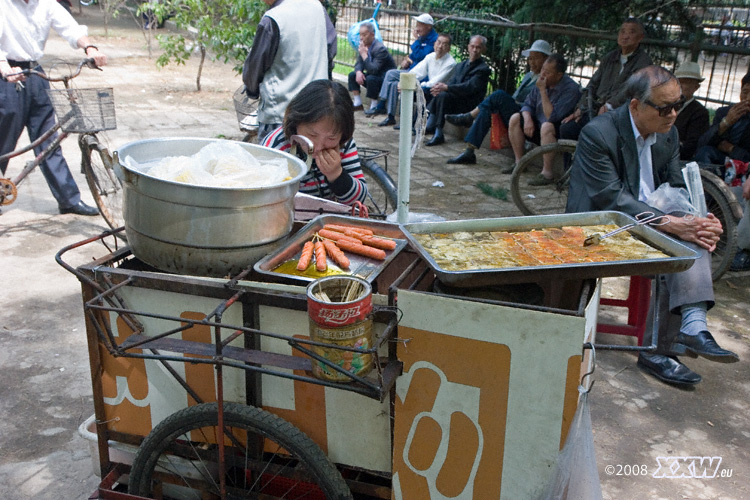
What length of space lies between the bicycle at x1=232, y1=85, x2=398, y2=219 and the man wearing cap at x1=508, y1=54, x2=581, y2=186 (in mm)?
2212

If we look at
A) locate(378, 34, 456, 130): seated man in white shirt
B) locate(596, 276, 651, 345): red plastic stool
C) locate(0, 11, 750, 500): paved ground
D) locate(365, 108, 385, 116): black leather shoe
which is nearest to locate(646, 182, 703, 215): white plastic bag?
locate(596, 276, 651, 345): red plastic stool

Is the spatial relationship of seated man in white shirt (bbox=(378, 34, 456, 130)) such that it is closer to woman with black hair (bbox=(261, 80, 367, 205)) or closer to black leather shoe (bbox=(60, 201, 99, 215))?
black leather shoe (bbox=(60, 201, 99, 215))

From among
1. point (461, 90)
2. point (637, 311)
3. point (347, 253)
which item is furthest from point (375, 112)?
point (347, 253)

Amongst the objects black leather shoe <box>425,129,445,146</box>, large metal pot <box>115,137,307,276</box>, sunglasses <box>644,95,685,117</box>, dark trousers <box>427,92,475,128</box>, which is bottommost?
black leather shoe <box>425,129,445,146</box>

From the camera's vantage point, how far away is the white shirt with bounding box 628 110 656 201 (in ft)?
12.5

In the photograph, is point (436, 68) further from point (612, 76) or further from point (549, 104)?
point (612, 76)

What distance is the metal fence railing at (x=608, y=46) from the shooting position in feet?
22.1

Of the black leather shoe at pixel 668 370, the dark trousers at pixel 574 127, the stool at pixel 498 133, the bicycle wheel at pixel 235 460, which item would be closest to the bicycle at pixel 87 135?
the bicycle wheel at pixel 235 460

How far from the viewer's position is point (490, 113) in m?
8.51

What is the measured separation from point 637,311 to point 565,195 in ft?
10.8

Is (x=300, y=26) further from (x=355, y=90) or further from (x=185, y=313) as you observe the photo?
(x=355, y=90)

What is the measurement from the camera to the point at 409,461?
211 centimetres

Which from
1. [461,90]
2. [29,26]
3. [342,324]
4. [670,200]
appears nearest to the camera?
[342,324]

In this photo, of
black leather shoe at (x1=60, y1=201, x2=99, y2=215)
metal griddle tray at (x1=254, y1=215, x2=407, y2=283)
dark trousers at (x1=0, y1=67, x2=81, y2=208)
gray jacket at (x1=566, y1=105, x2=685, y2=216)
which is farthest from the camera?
black leather shoe at (x1=60, y1=201, x2=99, y2=215)
